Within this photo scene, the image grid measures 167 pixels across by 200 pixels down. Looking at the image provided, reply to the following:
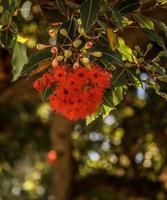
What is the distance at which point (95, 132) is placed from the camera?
7102 mm

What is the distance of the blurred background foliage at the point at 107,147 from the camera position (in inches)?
247

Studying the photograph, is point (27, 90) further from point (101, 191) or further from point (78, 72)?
point (101, 191)

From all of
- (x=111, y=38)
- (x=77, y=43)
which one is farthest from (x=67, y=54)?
(x=111, y=38)

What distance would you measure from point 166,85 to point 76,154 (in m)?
4.58

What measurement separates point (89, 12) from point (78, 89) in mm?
236

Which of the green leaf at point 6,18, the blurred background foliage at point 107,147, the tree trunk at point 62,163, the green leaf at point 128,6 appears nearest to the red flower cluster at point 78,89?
the green leaf at point 128,6

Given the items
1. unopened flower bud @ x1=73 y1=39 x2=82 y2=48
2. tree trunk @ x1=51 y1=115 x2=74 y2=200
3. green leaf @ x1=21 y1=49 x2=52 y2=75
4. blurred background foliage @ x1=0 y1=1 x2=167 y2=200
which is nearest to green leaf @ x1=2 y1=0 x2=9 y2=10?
green leaf @ x1=21 y1=49 x2=52 y2=75

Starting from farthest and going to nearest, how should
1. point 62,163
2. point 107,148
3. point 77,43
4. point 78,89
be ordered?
1. point 107,148
2. point 62,163
3. point 77,43
4. point 78,89

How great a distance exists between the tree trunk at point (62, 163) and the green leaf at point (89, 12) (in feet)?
14.6

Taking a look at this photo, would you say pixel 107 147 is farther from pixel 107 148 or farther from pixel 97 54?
pixel 97 54

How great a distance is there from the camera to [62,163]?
6504 millimetres

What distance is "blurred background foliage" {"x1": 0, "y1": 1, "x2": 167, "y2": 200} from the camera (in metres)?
6.26

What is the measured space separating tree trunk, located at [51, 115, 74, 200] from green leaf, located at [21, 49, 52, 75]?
4.26 m

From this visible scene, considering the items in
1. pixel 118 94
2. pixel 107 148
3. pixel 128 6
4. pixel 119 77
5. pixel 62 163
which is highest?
pixel 128 6
